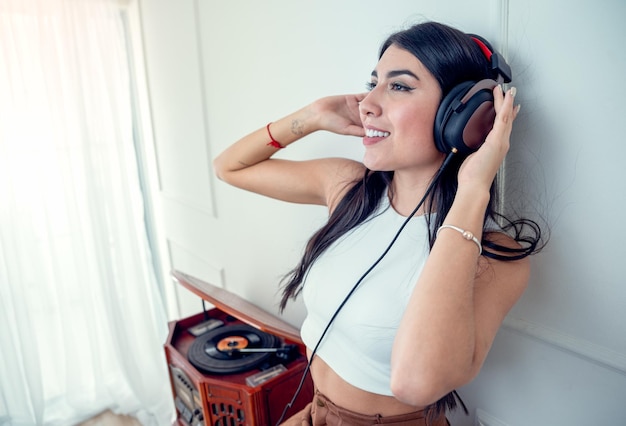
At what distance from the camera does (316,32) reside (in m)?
1.26

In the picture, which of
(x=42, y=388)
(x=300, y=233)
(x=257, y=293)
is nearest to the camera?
(x=300, y=233)

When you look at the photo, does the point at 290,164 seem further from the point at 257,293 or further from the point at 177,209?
the point at 177,209

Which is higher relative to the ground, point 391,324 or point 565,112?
point 565,112


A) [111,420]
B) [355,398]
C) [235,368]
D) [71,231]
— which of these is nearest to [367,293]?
[355,398]

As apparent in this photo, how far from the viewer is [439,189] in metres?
0.87

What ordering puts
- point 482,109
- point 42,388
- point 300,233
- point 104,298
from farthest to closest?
point 104,298
point 42,388
point 300,233
point 482,109

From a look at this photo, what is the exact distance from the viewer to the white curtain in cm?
200

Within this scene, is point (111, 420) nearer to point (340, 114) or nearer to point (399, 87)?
point (340, 114)

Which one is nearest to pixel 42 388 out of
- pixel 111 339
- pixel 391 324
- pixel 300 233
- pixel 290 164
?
pixel 111 339

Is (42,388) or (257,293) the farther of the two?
(42,388)

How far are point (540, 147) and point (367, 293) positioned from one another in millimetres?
432

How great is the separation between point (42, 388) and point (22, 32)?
1.71 metres

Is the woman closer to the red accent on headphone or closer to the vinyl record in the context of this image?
the red accent on headphone

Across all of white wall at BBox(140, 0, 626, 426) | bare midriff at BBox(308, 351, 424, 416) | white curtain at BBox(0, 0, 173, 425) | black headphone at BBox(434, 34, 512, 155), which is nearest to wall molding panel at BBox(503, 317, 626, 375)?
white wall at BBox(140, 0, 626, 426)
